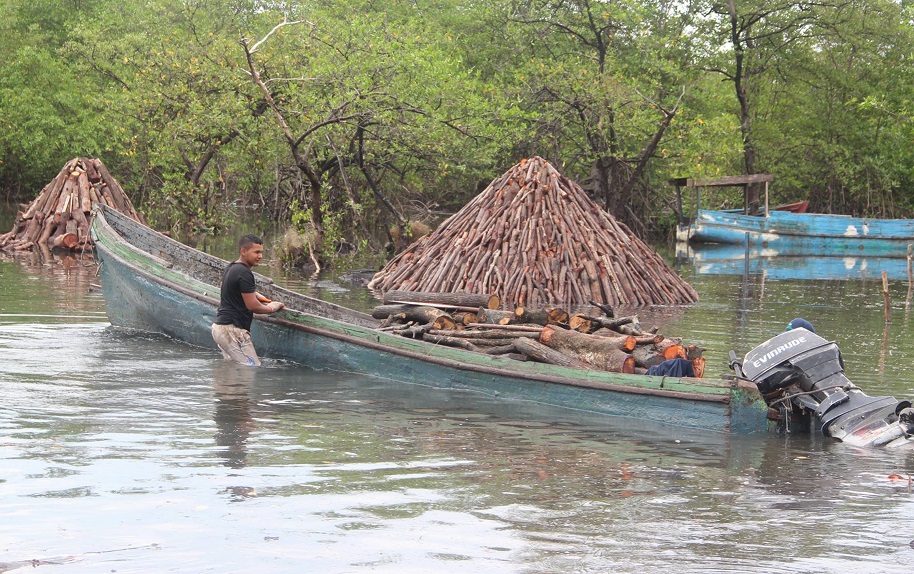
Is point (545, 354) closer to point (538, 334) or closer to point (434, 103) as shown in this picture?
point (538, 334)

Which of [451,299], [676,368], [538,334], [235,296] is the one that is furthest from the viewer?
[451,299]

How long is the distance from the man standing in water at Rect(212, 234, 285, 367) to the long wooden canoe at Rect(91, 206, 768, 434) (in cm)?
42

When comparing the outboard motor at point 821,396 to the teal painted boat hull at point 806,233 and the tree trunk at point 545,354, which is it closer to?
the tree trunk at point 545,354

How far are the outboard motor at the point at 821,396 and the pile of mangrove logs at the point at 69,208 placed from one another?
70.2 feet

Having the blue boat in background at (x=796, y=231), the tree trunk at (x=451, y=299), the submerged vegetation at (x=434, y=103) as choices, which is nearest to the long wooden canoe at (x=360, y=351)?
the tree trunk at (x=451, y=299)

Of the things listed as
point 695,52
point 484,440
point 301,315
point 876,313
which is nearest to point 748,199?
point 695,52

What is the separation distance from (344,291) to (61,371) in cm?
943

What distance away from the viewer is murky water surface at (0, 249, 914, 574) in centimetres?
602

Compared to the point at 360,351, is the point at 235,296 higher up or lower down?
higher up

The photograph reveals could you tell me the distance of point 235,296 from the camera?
40.0 feet

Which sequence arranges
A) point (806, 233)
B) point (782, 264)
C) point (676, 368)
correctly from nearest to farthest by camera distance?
1. point (676, 368)
2. point (782, 264)
3. point (806, 233)

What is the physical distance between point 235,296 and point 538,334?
3.35 metres

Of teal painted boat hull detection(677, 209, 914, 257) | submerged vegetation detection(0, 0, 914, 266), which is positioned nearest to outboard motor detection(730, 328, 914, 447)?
submerged vegetation detection(0, 0, 914, 266)

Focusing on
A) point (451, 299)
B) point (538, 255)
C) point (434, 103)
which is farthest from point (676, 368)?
point (434, 103)
